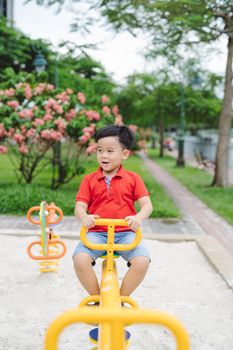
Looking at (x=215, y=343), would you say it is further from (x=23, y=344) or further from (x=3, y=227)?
(x=3, y=227)

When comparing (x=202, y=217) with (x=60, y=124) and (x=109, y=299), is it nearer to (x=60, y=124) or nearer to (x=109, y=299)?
(x=60, y=124)

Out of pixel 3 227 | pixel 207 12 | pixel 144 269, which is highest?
pixel 207 12

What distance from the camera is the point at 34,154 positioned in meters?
13.1

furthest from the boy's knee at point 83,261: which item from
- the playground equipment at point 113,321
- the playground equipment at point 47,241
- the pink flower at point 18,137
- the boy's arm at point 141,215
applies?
the pink flower at point 18,137

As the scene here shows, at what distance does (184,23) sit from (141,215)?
33.9 ft

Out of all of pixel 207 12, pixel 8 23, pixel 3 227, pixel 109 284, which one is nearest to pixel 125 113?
pixel 8 23

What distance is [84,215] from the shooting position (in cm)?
335

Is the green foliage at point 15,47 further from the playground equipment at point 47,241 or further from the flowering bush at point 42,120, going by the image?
the playground equipment at point 47,241

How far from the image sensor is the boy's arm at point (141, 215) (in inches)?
118

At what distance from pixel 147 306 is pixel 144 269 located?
4.28ft

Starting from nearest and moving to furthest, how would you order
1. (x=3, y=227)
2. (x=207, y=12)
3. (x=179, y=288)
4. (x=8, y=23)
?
(x=179, y=288), (x=3, y=227), (x=207, y=12), (x=8, y=23)

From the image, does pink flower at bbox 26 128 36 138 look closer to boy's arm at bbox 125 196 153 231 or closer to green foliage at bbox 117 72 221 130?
boy's arm at bbox 125 196 153 231

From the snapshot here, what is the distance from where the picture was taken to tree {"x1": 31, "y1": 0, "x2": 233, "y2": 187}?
496 inches

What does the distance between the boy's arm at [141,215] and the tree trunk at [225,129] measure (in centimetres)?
1136
